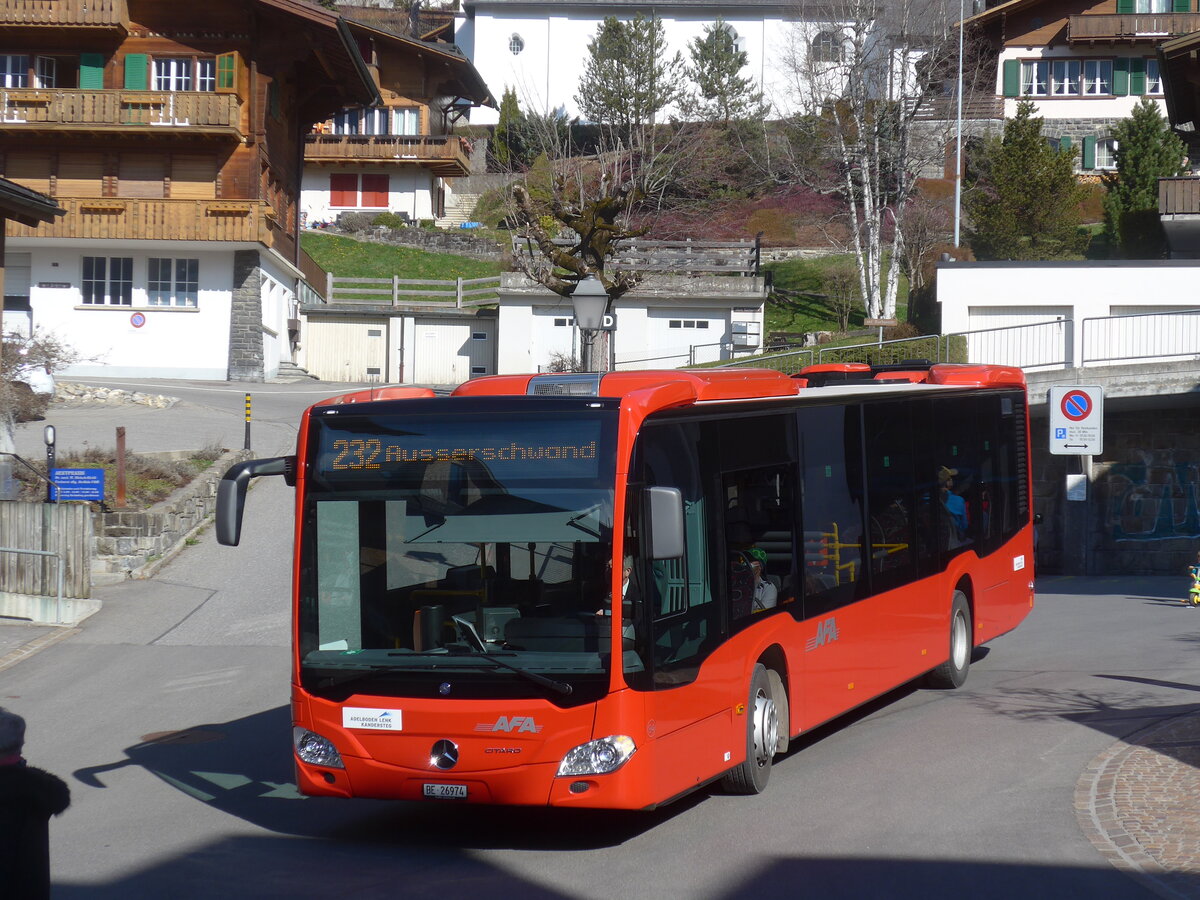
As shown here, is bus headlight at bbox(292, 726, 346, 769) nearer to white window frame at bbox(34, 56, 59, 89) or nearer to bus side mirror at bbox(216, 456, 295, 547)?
bus side mirror at bbox(216, 456, 295, 547)

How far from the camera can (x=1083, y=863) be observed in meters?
7.48

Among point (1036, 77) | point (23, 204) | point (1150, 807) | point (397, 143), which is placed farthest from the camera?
point (1036, 77)

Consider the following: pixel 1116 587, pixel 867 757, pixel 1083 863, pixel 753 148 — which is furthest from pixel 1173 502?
pixel 753 148

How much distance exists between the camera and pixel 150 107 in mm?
38969

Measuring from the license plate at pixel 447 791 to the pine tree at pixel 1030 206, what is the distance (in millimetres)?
41489

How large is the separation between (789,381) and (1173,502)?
1846 cm

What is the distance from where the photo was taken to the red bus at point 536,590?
764 centimetres

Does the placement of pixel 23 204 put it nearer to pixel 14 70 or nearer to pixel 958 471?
pixel 958 471

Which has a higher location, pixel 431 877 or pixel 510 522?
pixel 510 522

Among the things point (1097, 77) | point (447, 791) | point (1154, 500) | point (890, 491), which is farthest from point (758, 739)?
point (1097, 77)

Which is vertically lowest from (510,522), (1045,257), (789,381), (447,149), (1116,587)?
(1116,587)

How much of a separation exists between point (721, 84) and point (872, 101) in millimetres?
23773

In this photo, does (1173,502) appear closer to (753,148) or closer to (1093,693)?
(1093,693)

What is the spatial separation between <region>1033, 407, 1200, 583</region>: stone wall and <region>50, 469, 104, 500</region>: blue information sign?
17169 mm
